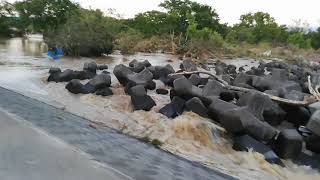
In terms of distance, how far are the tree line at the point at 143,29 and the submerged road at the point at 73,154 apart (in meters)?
12.2

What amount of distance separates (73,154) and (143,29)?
94.0 ft

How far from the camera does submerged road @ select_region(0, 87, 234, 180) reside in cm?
334

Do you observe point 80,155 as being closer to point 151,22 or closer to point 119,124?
point 119,124

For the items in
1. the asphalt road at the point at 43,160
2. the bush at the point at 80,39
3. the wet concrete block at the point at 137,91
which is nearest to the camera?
the asphalt road at the point at 43,160

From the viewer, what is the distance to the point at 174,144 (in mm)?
5512

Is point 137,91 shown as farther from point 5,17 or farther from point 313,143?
point 5,17

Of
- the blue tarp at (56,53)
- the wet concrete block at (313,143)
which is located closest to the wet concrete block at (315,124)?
the wet concrete block at (313,143)

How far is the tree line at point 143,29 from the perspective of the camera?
696 inches

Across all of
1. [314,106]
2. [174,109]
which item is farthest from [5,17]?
[314,106]

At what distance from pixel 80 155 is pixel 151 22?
28.5m

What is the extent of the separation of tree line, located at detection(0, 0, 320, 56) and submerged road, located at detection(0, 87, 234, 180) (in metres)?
12.2

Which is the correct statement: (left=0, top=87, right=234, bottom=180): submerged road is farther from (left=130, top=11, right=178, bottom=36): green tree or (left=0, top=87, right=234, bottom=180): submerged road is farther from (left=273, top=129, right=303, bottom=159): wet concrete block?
(left=130, top=11, right=178, bottom=36): green tree

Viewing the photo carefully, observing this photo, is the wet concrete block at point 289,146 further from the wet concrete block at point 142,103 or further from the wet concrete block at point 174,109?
the wet concrete block at point 142,103

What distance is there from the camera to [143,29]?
31859 millimetres
